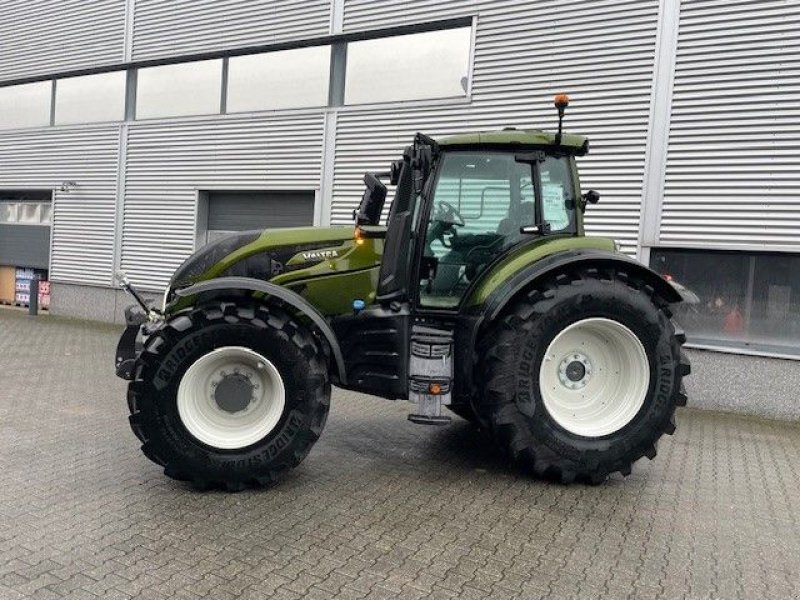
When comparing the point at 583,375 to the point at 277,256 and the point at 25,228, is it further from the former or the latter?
the point at 25,228

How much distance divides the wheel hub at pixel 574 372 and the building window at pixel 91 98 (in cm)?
1172

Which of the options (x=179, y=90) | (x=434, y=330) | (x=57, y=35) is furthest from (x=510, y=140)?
(x=57, y=35)

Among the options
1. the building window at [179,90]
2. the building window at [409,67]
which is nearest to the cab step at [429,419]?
the building window at [409,67]

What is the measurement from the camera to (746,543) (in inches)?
140

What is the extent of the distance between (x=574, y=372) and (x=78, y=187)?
12.4 metres

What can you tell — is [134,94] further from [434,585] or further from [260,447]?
[434,585]

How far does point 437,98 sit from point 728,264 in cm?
469

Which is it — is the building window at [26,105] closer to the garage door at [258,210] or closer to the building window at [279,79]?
the garage door at [258,210]

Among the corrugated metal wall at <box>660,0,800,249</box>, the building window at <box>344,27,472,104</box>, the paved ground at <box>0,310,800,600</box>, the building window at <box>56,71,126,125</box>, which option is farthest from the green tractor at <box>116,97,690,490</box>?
the building window at <box>56,71,126,125</box>

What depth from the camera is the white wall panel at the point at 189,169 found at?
422 inches

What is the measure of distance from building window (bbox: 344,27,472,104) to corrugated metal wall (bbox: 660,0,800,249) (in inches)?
122

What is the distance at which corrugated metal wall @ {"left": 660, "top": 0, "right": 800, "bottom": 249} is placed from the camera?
7219 millimetres

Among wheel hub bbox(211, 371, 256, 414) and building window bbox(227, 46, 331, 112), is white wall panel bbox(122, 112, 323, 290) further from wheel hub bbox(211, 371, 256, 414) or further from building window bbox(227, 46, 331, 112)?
wheel hub bbox(211, 371, 256, 414)

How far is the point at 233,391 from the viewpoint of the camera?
4.01 metres
